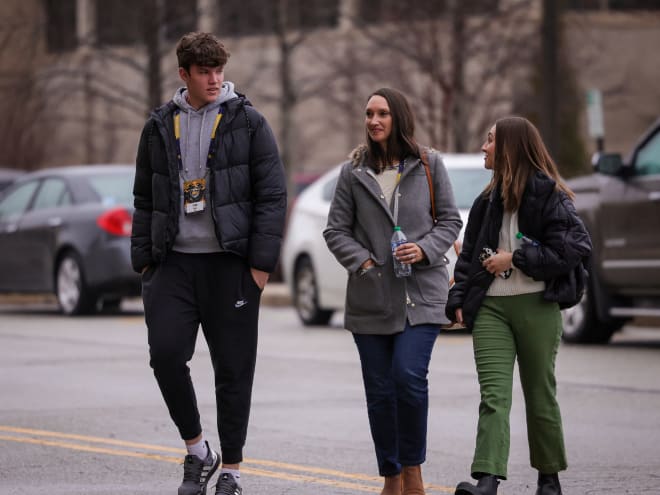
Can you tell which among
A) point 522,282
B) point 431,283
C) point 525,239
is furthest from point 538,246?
point 431,283

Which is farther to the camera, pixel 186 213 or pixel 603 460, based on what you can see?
pixel 603 460

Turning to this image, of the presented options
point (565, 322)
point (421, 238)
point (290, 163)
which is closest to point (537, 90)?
point (290, 163)

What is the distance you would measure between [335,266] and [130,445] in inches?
289

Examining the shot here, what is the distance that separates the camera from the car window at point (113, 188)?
18.2 metres

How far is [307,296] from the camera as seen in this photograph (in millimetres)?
16781

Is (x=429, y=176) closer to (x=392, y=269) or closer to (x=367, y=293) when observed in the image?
(x=392, y=269)

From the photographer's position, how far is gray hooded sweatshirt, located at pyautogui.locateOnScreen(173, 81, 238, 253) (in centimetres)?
684

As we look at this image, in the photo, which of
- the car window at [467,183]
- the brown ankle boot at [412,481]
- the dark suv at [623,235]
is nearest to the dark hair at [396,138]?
the brown ankle boot at [412,481]

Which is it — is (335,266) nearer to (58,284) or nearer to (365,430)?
(58,284)

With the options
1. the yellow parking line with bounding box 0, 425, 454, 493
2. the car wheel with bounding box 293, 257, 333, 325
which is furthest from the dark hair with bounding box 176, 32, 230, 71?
the car wheel with bounding box 293, 257, 333, 325

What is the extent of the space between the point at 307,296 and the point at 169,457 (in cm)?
852

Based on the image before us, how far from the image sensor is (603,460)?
27.0 feet

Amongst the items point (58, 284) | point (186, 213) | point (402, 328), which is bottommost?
point (58, 284)

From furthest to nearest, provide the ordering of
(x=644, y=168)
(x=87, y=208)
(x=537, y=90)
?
(x=537, y=90) < (x=87, y=208) < (x=644, y=168)
